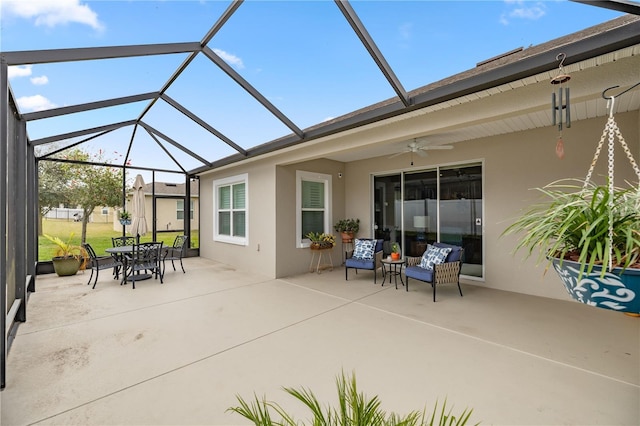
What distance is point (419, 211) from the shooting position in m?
6.56

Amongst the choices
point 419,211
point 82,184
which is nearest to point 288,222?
point 419,211

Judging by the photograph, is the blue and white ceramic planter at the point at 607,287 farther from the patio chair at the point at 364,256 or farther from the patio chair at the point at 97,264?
the patio chair at the point at 97,264

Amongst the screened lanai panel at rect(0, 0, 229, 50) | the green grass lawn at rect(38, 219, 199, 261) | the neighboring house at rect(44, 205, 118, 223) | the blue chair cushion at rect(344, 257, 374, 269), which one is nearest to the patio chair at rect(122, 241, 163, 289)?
the green grass lawn at rect(38, 219, 199, 261)

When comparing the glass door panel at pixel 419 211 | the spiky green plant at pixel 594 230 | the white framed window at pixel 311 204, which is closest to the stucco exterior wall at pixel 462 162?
the white framed window at pixel 311 204

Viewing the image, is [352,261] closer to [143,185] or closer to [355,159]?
[355,159]

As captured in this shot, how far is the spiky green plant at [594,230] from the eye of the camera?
1.13 m

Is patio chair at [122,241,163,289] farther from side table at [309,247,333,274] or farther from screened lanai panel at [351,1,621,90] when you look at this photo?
screened lanai panel at [351,1,621,90]

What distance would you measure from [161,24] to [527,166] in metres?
6.12

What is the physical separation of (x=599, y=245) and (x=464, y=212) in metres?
5.11

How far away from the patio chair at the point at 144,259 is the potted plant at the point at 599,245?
664cm

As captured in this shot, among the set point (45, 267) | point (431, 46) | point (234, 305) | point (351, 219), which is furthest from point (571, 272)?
point (45, 267)

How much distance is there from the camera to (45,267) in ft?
22.5

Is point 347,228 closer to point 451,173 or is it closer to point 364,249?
point 364,249

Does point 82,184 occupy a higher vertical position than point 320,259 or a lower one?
higher
